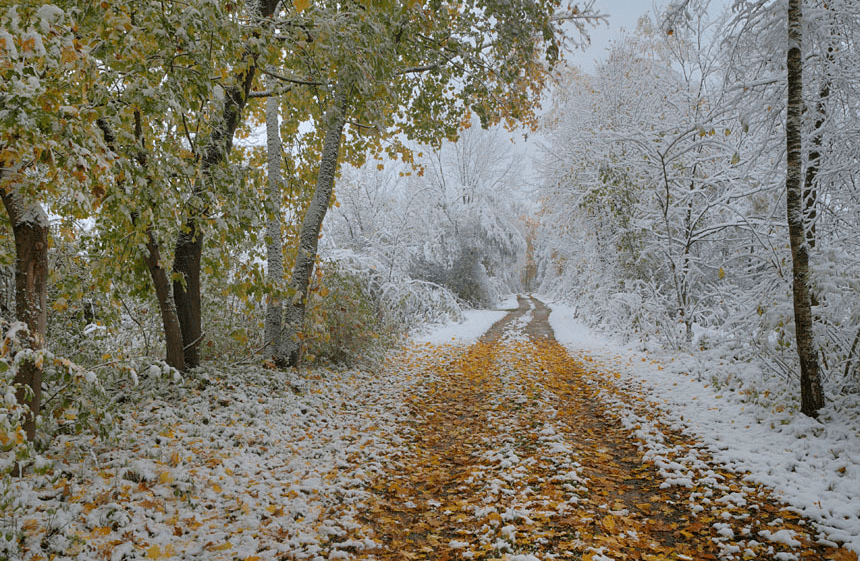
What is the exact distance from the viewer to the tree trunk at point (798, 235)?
4.55 metres

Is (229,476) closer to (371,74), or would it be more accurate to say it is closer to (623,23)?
(371,74)

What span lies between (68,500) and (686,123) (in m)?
11.2

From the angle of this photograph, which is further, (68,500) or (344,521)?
(344,521)

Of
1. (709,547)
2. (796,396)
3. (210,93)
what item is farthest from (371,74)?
(796,396)

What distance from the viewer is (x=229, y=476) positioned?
4.00 metres

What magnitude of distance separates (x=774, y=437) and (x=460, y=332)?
11.1 meters

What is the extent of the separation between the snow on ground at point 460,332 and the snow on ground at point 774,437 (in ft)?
22.0

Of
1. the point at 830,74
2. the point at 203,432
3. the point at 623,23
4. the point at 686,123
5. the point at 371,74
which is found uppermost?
the point at 623,23

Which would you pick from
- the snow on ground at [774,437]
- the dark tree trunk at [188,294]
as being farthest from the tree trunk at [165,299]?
the snow on ground at [774,437]

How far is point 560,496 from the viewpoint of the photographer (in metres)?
3.80

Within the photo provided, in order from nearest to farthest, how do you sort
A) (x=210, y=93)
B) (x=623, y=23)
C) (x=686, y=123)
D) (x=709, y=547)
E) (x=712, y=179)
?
(x=709, y=547) → (x=210, y=93) → (x=712, y=179) → (x=686, y=123) → (x=623, y=23)

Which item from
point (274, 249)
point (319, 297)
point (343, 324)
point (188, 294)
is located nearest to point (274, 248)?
point (274, 249)

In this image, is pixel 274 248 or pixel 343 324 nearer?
pixel 274 248

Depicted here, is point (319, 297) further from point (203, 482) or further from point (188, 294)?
point (203, 482)
